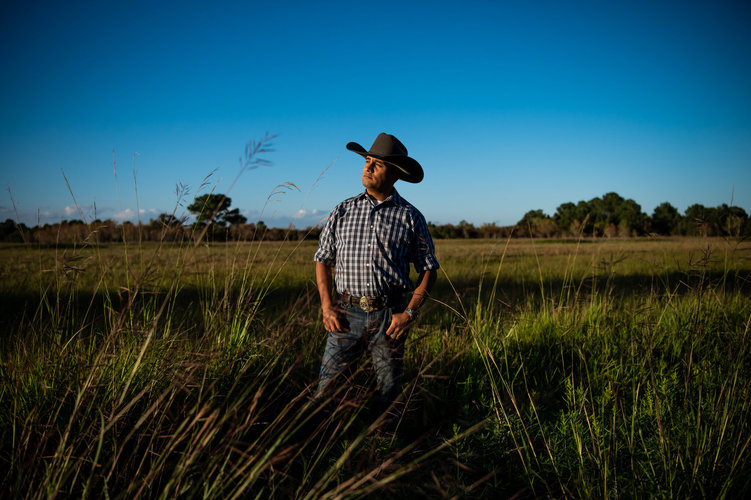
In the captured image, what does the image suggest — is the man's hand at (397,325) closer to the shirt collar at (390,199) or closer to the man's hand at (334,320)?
the man's hand at (334,320)

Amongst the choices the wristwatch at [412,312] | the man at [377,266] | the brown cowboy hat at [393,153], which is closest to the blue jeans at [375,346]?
the man at [377,266]

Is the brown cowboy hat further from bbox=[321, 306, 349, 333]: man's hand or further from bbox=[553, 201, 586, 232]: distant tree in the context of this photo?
bbox=[553, 201, 586, 232]: distant tree

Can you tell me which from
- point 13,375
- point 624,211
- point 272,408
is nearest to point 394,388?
point 272,408

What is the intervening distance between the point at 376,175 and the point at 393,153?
0.19 meters

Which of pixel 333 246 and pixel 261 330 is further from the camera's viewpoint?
pixel 261 330

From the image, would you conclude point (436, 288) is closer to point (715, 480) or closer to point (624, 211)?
point (715, 480)

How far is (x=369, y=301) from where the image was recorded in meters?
2.23

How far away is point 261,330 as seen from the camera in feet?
9.48

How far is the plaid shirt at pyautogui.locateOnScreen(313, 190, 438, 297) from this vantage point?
7.46 feet

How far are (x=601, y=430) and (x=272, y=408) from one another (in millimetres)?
2142

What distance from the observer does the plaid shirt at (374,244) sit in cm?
227

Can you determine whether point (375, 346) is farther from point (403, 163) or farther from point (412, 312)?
point (403, 163)

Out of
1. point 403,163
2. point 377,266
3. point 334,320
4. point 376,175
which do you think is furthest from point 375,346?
point 403,163

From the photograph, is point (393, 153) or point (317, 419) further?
point (393, 153)
